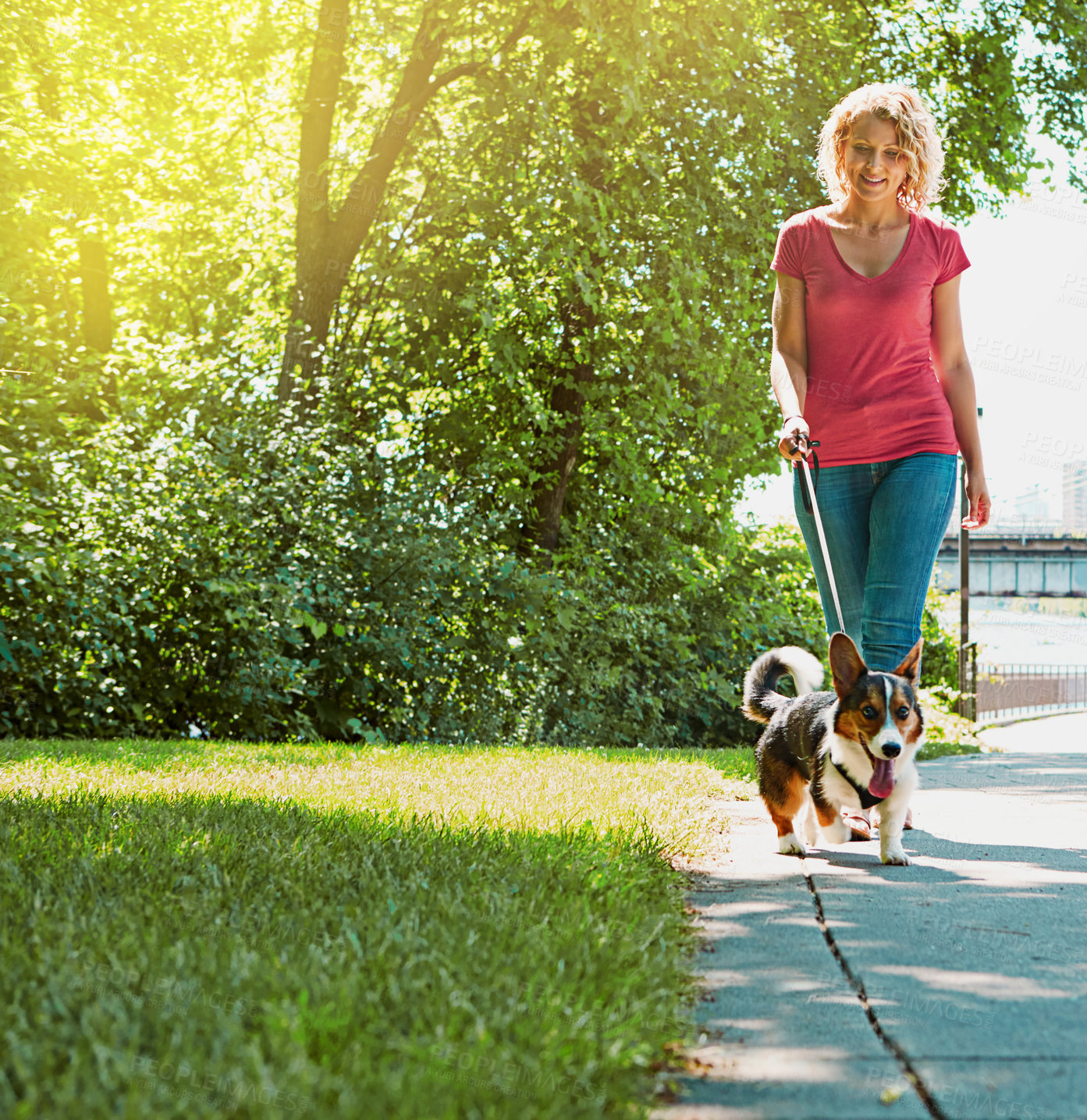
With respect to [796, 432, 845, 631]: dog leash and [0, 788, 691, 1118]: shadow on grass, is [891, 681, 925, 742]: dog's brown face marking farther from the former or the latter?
[0, 788, 691, 1118]: shadow on grass

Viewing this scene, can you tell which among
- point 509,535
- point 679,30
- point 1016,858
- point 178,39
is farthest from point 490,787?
point 178,39

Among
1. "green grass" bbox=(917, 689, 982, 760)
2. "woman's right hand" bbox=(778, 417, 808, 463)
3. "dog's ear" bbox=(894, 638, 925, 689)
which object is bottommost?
"green grass" bbox=(917, 689, 982, 760)

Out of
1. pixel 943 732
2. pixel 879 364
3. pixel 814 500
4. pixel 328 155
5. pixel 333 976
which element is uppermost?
pixel 328 155

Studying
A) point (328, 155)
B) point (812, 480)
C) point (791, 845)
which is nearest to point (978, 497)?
point (812, 480)

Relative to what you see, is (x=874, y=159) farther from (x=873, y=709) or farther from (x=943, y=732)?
(x=943, y=732)

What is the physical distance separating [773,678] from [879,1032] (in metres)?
2.35

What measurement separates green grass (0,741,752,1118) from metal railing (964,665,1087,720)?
86.4ft

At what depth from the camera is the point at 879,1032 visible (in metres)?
2.03

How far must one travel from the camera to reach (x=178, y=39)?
517 inches

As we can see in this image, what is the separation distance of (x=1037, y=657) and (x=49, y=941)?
4997 centimetres

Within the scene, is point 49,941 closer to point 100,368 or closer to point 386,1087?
point 386,1087

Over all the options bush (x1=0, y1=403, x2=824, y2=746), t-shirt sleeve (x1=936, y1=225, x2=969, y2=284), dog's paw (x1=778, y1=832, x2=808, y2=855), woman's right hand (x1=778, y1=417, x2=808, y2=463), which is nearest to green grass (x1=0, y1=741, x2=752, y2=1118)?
dog's paw (x1=778, y1=832, x2=808, y2=855)

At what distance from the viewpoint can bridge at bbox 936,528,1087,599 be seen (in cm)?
4350

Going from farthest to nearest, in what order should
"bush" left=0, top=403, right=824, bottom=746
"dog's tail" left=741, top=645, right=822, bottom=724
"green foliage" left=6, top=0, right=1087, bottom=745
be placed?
1. "green foliage" left=6, top=0, right=1087, bottom=745
2. "bush" left=0, top=403, right=824, bottom=746
3. "dog's tail" left=741, top=645, right=822, bottom=724
